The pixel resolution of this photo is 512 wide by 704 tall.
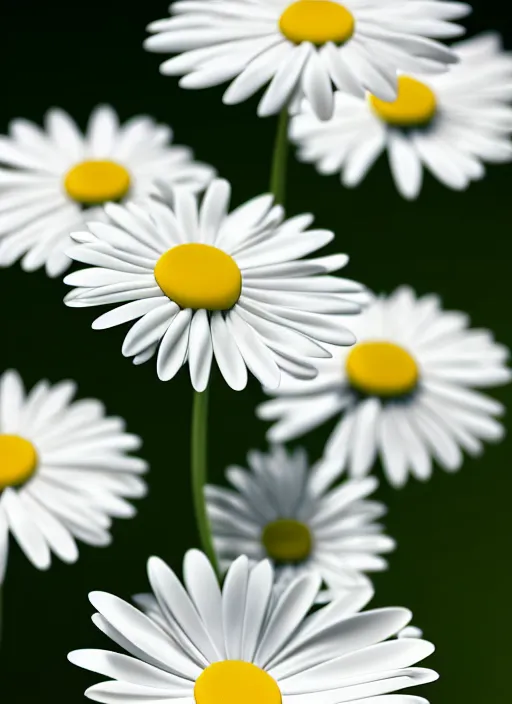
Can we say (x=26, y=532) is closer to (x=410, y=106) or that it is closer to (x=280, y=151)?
(x=280, y=151)

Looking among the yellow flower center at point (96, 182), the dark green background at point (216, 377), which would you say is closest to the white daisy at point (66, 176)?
the yellow flower center at point (96, 182)

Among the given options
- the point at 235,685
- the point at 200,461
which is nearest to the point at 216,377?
the point at 200,461

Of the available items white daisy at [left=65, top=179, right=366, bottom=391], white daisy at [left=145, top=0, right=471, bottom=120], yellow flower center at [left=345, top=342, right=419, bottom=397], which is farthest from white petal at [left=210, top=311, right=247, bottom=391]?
yellow flower center at [left=345, top=342, right=419, bottom=397]

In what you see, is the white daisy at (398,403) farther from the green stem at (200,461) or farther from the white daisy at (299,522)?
the green stem at (200,461)

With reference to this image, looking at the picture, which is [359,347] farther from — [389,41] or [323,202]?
[323,202]

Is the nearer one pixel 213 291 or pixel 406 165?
pixel 213 291

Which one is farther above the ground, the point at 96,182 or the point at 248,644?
the point at 96,182

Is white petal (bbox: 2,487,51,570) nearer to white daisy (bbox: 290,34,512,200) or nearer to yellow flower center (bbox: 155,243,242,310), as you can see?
yellow flower center (bbox: 155,243,242,310)
